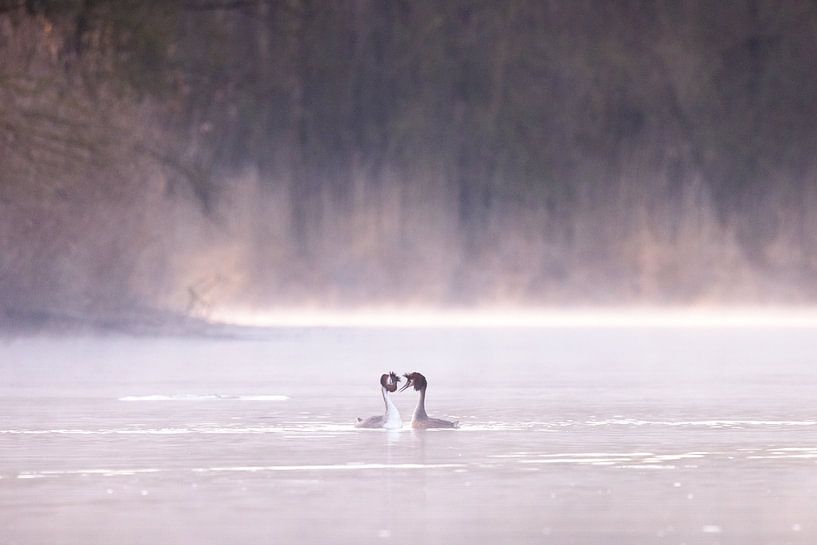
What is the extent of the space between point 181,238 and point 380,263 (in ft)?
15.9

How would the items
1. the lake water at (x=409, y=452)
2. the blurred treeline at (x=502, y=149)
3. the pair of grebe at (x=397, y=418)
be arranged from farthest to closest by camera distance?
the blurred treeline at (x=502, y=149), the pair of grebe at (x=397, y=418), the lake water at (x=409, y=452)

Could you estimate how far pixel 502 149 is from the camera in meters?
32.3

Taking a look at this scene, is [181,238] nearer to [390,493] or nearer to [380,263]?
[380,263]

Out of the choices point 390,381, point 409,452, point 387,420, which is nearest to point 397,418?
point 387,420

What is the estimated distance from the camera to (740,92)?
109 feet

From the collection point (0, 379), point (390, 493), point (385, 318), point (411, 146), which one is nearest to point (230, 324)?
point (385, 318)

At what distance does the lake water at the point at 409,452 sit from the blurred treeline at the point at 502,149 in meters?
9.99

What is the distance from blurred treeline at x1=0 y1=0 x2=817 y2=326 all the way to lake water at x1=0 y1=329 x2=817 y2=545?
9994 millimetres

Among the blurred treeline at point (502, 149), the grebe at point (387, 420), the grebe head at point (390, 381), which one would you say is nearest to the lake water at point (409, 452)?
the grebe at point (387, 420)

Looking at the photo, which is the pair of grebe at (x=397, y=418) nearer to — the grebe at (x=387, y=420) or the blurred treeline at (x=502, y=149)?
the grebe at (x=387, y=420)

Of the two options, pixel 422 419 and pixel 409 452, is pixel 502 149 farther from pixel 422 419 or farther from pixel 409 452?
pixel 409 452

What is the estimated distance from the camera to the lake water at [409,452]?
8.21 metres

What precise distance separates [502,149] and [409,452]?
2141 centimetres

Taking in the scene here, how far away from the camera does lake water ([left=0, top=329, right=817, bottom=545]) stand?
323 inches
